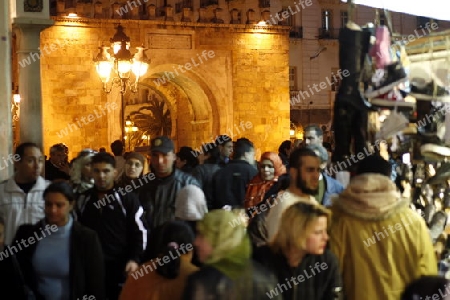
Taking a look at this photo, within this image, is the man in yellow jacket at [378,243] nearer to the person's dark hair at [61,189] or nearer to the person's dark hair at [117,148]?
the person's dark hair at [61,189]

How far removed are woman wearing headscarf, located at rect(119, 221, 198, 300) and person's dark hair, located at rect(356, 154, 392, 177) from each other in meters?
1.53

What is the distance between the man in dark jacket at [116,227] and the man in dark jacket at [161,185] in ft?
1.90

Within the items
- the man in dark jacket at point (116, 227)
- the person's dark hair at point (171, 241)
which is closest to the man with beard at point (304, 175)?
the person's dark hair at point (171, 241)

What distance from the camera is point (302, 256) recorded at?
4.77 meters

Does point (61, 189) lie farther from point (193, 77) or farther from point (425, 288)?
point (193, 77)

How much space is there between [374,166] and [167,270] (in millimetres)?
1868

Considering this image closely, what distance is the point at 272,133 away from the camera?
80.2 ft

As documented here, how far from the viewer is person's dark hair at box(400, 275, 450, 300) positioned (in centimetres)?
380

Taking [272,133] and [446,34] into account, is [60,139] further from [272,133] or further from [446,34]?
[446,34]

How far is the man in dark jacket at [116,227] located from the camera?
6.63 meters

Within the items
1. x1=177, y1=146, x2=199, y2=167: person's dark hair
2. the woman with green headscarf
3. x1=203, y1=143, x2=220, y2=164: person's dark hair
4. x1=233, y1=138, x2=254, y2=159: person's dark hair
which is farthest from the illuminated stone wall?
the woman with green headscarf

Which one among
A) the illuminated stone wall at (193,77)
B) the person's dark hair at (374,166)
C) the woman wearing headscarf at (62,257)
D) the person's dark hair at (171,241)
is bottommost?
the woman wearing headscarf at (62,257)

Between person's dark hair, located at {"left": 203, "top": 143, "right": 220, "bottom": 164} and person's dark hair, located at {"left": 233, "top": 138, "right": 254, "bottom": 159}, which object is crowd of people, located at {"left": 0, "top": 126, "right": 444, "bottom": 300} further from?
person's dark hair, located at {"left": 203, "top": 143, "right": 220, "bottom": 164}

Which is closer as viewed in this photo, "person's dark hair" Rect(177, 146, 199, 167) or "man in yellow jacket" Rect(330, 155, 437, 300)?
"man in yellow jacket" Rect(330, 155, 437, 300)
